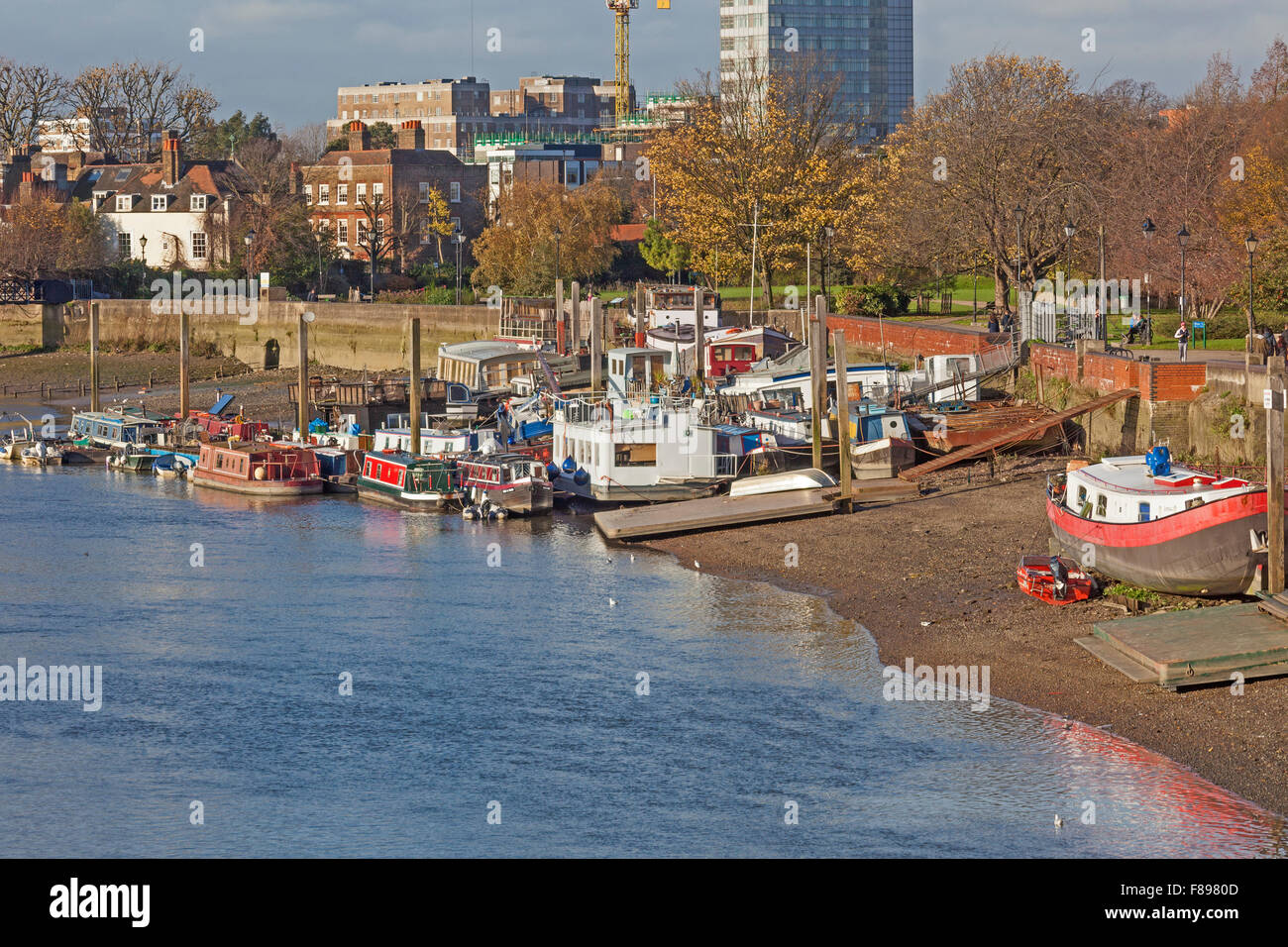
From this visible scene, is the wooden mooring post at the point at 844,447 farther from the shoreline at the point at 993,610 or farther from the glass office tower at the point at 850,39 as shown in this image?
the glass office tower at the point at 850,39

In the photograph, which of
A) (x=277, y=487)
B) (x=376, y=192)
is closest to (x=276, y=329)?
(x=376, y=192)

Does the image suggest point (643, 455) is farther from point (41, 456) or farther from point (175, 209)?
point (175, 209)

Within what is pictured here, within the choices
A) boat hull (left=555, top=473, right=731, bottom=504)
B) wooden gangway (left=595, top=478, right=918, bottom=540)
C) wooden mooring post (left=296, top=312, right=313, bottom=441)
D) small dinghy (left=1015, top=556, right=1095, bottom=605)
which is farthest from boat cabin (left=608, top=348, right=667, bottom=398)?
small dinghy (left=1015, top=556, right=1095, bottom=605)

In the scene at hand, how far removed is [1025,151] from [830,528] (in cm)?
→ 3026

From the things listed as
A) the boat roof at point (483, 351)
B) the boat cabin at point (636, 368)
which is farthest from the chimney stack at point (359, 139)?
the boat cabin at point (636, 368)

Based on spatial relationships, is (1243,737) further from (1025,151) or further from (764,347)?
(1025,151)

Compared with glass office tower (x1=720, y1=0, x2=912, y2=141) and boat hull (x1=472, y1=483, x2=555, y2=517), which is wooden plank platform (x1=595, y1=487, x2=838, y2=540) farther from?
glass office tower (x1=720, y1=0, x2=912, y2=141)

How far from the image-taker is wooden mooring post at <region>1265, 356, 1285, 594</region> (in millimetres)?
26109

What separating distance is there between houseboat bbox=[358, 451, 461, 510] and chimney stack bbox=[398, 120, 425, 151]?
226 ft

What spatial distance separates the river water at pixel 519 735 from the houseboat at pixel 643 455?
6.14 meters

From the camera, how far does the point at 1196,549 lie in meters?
27.2

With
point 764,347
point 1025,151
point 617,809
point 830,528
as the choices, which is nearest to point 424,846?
point 617,809

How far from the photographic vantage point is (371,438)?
5409 centimetres

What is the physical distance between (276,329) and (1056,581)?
63.3 meters
